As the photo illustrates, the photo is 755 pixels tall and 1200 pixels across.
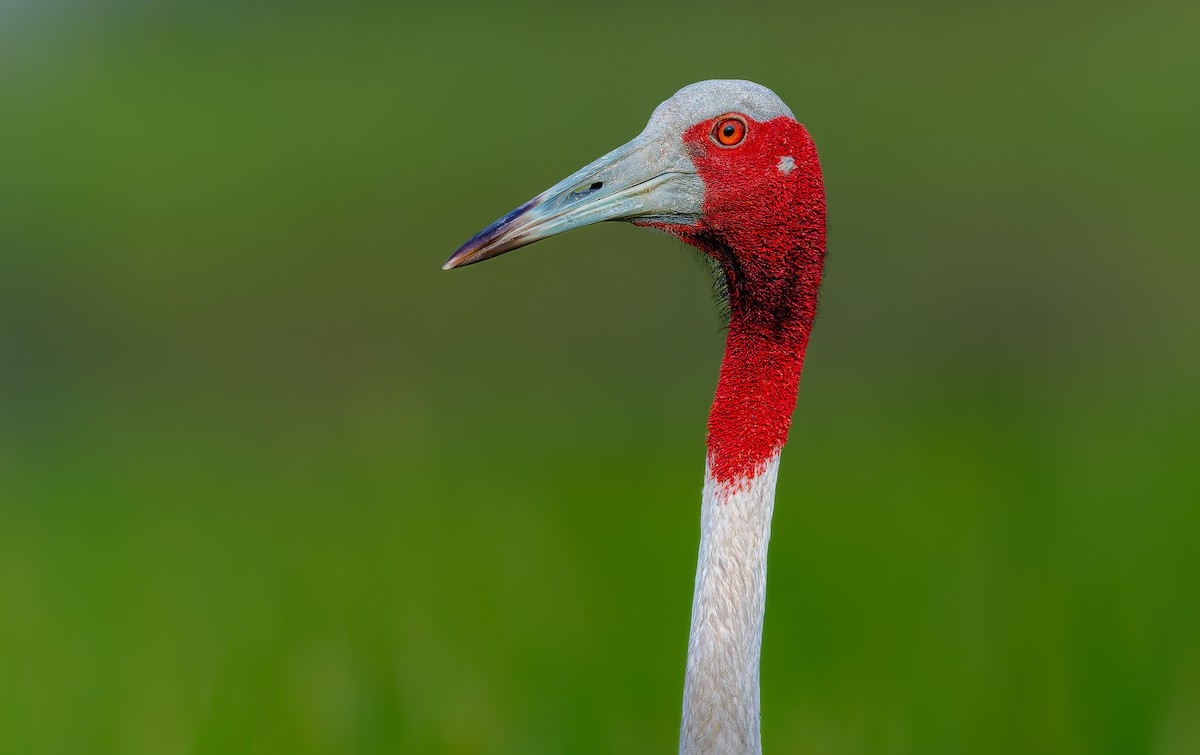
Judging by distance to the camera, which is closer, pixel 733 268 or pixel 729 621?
pixel 729 621

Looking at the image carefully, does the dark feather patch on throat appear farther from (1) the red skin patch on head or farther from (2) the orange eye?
(2) the orange eye


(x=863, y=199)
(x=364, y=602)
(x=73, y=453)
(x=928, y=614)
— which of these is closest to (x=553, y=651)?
(x=364, y=602)

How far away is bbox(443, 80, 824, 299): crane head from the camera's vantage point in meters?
2.53

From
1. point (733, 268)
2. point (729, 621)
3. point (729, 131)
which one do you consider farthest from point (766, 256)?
point (729, 621)

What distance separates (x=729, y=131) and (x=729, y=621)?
90cm

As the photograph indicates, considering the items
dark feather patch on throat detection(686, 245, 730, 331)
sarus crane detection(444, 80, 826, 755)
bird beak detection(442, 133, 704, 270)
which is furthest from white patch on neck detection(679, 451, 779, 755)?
bird beak detection(442, 133, 704, 270)

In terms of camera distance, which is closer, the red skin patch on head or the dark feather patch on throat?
the red skin patch on head

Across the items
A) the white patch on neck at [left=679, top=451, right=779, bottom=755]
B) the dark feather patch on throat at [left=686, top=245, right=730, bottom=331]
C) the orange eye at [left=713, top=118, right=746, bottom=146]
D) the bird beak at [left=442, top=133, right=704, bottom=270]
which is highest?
the orange eye at [left=713, top=118, right=746, bottom=146]

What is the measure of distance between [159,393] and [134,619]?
4.79m

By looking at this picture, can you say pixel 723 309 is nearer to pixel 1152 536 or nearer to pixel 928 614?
pixel 928 614

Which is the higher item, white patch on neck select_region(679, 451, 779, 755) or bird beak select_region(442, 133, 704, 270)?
bird beak select_region(442, 133, 704, 270)

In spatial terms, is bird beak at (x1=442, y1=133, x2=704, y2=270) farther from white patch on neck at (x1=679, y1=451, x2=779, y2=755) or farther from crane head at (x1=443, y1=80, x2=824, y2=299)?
white patch on neck at (x1=679, y1=451, x2=779, y2=755)

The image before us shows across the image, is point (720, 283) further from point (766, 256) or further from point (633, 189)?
point (633, 189)

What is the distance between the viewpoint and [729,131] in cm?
255
